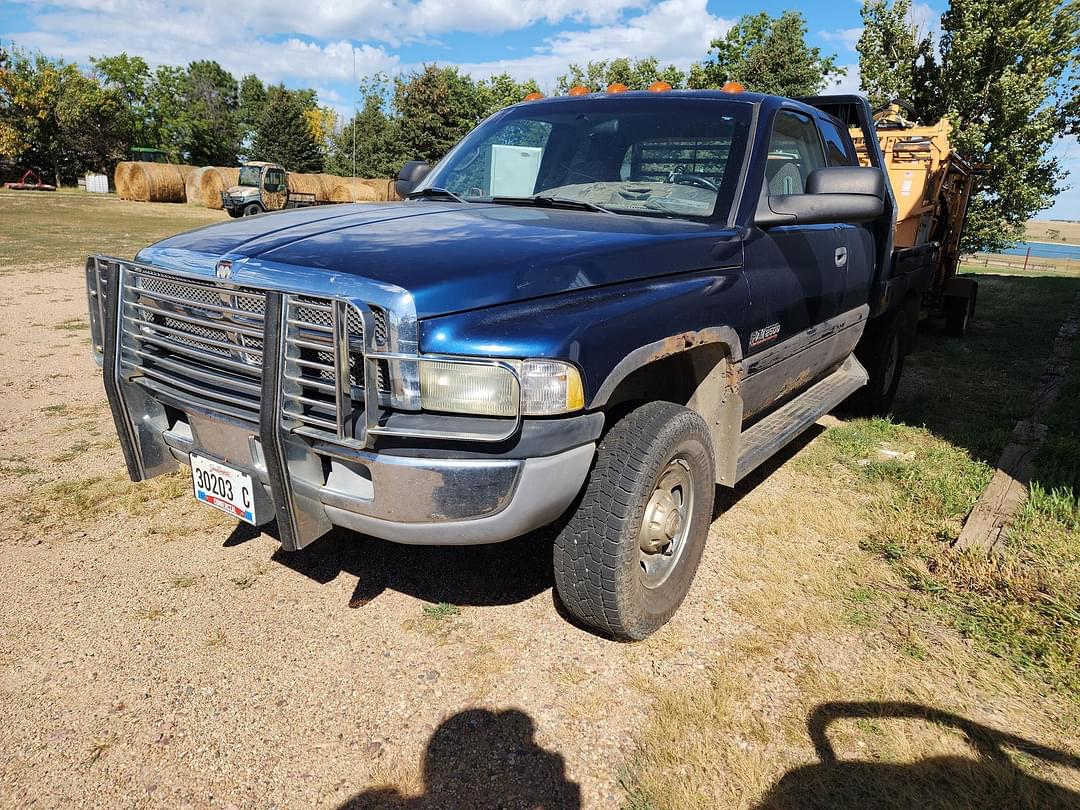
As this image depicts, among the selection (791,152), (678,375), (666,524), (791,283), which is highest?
(791,152)

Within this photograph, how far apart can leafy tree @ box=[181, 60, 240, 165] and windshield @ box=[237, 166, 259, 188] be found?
1836 inches

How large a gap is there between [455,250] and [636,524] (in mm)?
1119

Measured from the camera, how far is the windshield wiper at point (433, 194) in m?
3.57

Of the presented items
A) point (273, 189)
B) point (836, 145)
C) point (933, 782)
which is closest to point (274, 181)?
point (273, 189)

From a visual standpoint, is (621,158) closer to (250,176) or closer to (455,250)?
(455,250)

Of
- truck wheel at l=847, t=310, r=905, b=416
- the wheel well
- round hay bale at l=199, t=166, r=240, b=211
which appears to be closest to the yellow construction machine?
truck wheel at l=847, t=310, r=905, b=416

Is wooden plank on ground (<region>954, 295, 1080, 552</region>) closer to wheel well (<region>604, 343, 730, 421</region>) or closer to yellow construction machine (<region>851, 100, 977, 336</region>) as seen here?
wheel well (<region>604, 343, 730, 421</region>)

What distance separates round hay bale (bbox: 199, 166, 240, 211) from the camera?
33.4m

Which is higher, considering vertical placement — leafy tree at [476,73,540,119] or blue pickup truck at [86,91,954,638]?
leafy tree at [476,73,540,119]

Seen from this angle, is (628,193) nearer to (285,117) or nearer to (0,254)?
(0,254)

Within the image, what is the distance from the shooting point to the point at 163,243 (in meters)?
2.82

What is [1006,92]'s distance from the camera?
17.5 metres

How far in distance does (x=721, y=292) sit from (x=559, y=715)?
5.58 feet

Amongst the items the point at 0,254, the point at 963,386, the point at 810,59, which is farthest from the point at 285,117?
the point at 963,386
